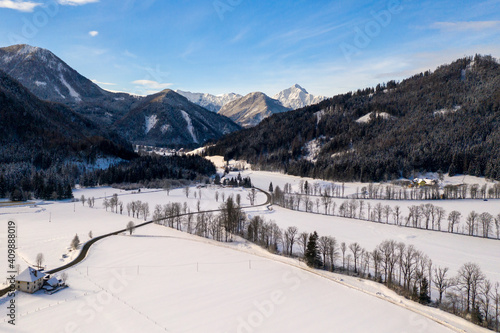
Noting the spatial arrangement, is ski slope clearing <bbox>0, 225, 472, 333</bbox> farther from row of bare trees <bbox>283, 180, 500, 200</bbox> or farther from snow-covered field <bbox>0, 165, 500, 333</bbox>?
row of bare trees <bbox>283, 180, 500, 200</bbox>

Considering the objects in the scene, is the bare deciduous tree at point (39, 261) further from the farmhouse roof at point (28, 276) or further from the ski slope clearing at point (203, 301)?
the farmhouse roof at point (28, 276)

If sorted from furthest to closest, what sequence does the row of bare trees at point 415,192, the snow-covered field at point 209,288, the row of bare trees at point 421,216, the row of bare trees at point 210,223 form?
the row of bare trees at point 415,192
the row of bare trees at point 421,216
the row of bare trees at point 210,223
the snow-covered field at point 209,288

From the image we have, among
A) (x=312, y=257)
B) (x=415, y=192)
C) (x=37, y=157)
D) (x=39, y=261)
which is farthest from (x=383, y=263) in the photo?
(x=37, y=157)

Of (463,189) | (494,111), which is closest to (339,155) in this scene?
(463,189)

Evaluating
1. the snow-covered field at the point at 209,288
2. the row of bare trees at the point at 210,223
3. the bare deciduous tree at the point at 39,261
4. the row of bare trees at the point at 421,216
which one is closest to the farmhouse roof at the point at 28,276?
the snow-covered field at the point at 209,288

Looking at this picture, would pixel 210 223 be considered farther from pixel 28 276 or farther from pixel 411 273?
pixel 411 273

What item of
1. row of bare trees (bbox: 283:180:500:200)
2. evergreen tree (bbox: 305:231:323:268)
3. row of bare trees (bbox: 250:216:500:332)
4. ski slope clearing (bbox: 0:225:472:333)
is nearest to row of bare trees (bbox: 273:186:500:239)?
row of bare trees (bbox: 283:180:500:200)
